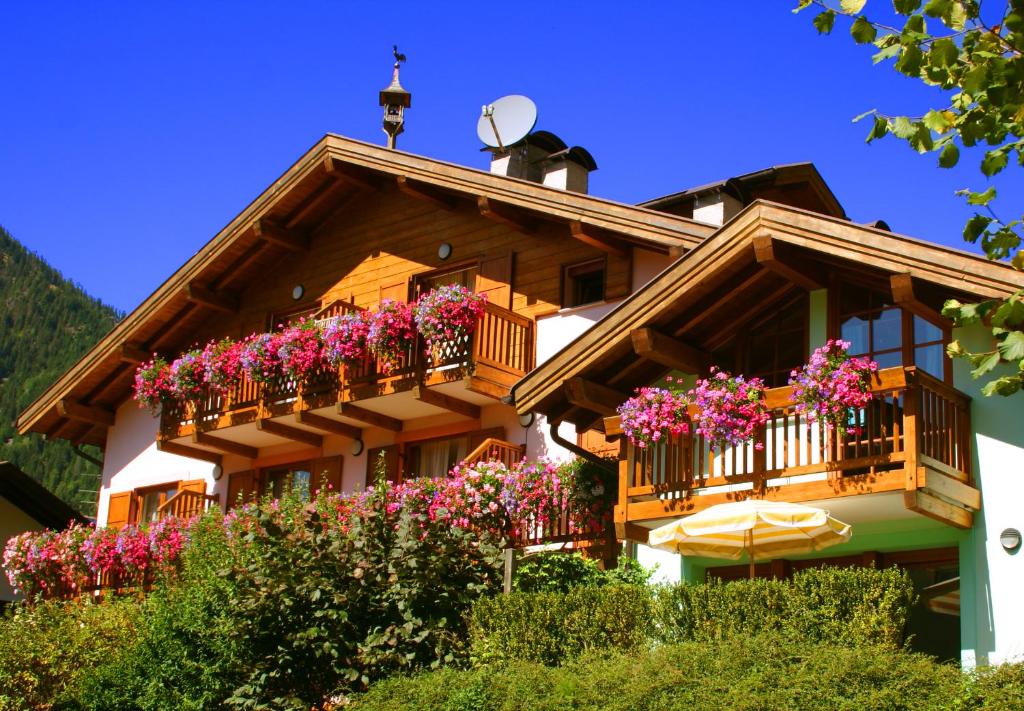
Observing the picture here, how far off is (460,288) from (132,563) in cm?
715

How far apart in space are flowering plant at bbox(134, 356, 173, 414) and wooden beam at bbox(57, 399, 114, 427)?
2752 millimetres

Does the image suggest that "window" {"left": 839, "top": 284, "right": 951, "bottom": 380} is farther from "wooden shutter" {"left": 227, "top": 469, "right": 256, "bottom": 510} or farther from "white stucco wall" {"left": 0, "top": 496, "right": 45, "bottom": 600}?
"white stucco wall" {"left": 0, "top": 496, "right": 45, "bottom": 600}

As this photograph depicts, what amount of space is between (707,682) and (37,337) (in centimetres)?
10766

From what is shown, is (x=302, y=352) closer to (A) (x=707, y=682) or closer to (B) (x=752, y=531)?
(B) (x=752, y=531)

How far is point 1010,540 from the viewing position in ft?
50.0

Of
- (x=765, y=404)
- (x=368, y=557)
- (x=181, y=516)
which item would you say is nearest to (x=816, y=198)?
(x=765, y=404)

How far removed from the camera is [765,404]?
53.4ft

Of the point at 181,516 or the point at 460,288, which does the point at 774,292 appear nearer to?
the point at 460,288

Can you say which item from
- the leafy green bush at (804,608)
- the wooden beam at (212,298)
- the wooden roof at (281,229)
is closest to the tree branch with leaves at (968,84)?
the leafy green bush at (804,608)

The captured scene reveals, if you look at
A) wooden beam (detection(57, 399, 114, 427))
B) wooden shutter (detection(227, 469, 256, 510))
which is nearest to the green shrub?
wooden shutter (detection(227, 469, 256, 510))

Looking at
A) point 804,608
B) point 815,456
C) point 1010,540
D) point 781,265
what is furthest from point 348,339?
point 1010,540

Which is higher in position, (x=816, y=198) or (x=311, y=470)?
(x=816, y=198)

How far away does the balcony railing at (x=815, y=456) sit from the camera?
15.1m

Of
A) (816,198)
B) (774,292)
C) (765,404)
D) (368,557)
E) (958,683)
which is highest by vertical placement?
(816,198)
